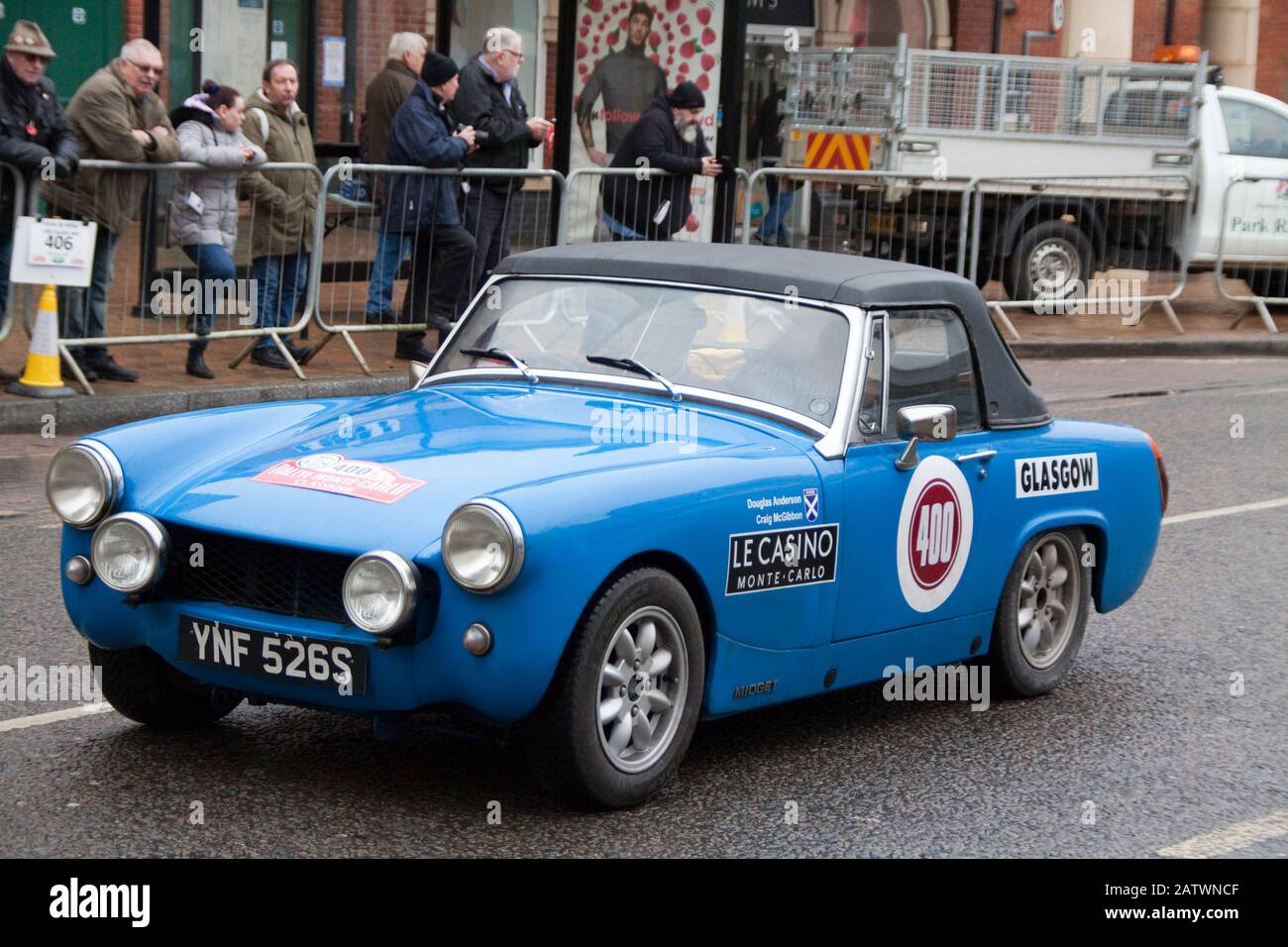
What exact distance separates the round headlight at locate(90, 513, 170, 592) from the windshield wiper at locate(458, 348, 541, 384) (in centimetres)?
151

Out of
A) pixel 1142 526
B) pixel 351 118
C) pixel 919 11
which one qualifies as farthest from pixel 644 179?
pixel 919 11

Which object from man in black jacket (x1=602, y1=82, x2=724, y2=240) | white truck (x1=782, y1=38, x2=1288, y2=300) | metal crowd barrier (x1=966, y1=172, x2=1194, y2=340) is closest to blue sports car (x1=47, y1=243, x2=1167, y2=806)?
man in black jacket (x1=602, y1=82, x2=724, y2=240)

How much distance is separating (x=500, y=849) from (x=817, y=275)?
2291mm

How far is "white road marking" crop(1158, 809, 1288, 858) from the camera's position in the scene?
524 centimetres

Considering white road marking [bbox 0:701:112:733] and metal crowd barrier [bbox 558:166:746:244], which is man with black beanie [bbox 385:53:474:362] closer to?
metal crowd barrier [bbox 558:166:746:244]

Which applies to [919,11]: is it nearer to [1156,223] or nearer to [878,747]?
[1156,223]

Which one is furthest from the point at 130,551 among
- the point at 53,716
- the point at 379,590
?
the point at 53,716

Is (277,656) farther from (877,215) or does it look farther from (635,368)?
(877,215)

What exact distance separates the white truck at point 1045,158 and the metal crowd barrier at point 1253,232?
2cm

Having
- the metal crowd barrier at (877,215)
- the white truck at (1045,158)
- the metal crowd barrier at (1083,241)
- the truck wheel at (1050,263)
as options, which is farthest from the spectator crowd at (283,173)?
the truck wheel at (1050,263)

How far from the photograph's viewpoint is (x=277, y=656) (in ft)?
16.4

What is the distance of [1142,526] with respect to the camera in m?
7.13

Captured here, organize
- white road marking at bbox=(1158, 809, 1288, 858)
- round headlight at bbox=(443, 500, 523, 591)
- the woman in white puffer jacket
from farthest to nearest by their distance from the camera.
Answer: the woman in white puffer jacket → white road marking at bbox=(1158, 809, 1288, 858) → round headlight at bbox=(443, 500, 523, 591)

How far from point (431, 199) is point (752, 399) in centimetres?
709
